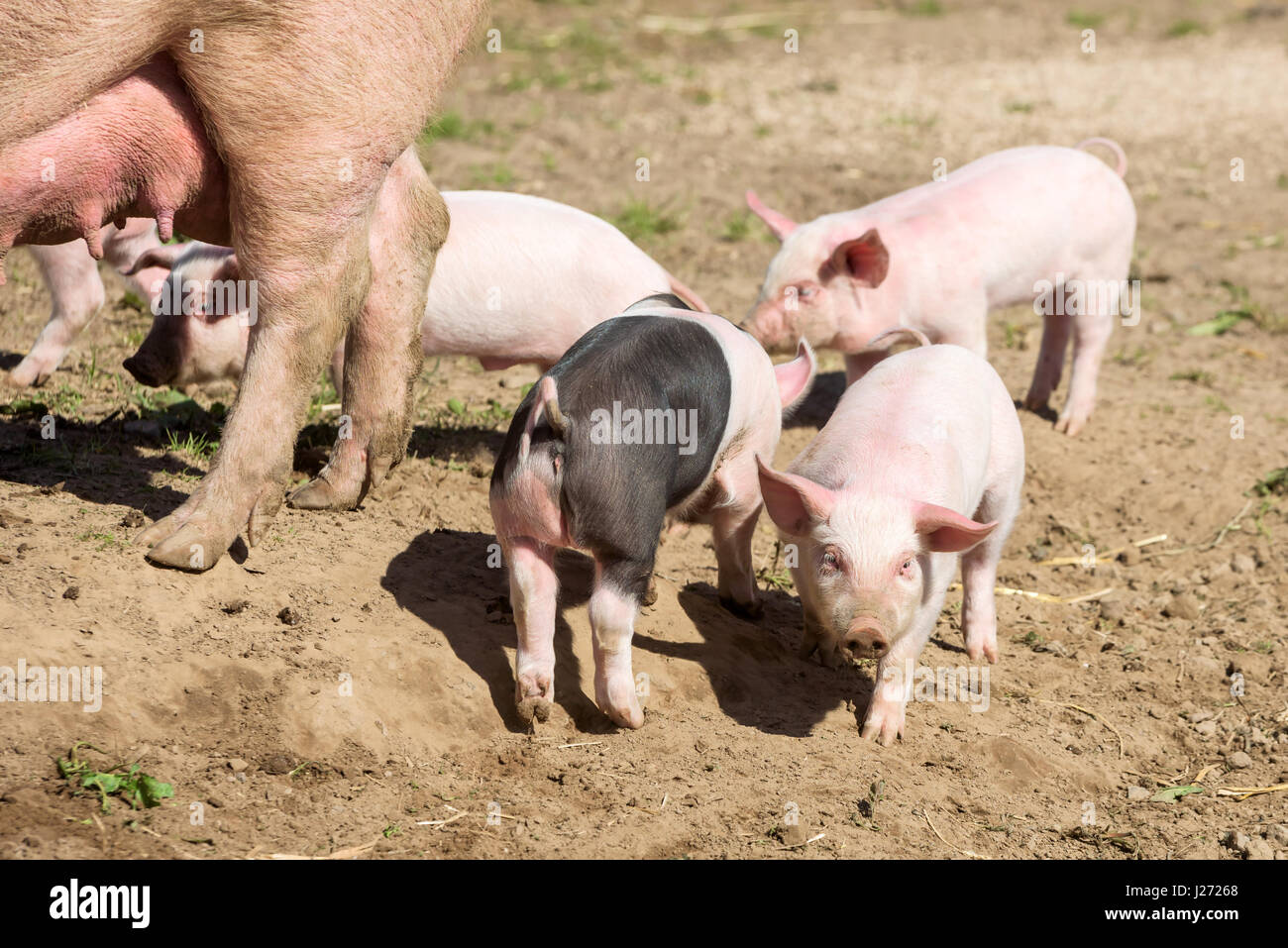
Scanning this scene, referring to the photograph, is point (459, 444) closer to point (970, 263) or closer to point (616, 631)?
point (616, 631)

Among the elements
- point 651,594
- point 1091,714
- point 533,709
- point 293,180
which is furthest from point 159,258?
point 1091,714

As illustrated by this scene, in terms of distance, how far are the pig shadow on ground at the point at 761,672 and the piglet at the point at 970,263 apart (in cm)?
174

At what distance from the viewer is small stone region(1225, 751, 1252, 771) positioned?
409 centimetres

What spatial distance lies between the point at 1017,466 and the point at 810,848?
1707mm

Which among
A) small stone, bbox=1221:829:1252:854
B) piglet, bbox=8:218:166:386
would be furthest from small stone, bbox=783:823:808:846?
piglet, bbox=8:218:166:386

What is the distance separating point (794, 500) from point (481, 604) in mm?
1015

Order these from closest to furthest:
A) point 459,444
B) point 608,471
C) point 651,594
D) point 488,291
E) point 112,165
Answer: point 608,471, point 112,165, point 651,594, point 488,291, point 459,444

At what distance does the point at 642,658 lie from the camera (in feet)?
13.4

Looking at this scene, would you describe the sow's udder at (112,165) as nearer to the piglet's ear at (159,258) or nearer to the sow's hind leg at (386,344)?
the sow's hind leg at (386,344)

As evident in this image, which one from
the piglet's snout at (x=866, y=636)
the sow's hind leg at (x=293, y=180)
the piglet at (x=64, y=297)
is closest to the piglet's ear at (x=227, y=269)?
the piglet at (x=64, y=297)

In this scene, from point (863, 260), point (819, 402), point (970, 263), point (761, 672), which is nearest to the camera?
point (761, 672)

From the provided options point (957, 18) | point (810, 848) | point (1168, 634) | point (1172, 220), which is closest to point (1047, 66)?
point (957, 18)

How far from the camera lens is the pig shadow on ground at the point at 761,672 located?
A: 4066mm
